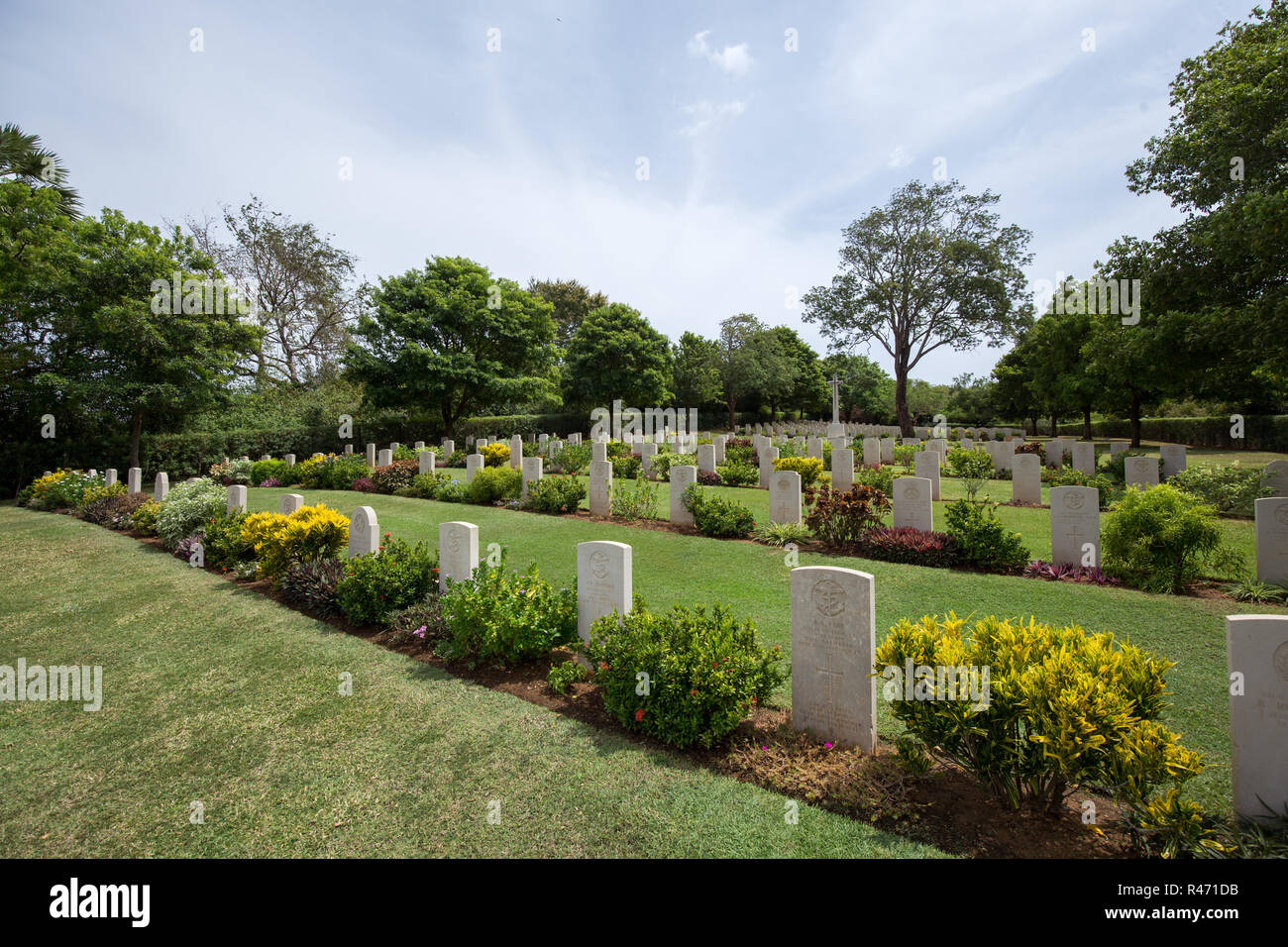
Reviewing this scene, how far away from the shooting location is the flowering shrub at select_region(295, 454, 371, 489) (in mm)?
18344

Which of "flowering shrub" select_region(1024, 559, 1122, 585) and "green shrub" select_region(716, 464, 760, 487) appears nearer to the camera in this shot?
"flowering shrub" select_region(1024, 559, 1122, 585)

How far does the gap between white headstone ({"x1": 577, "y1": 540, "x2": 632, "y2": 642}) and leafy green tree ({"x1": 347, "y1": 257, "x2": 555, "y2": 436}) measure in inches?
868

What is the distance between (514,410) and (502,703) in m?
37.2

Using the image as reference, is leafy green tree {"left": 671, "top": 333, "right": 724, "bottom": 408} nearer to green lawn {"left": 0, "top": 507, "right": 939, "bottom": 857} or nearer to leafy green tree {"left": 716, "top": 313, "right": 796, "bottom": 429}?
leafy green tree {"left": 716, "top": 313, "right": 796, "bottom": 429}

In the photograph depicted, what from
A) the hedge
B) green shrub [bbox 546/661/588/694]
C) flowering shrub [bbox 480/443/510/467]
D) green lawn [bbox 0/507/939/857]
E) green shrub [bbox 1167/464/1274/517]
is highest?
the hedge

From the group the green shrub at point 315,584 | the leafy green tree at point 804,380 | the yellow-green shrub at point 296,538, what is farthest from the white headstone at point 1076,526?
the leafy green tree at point 804,380

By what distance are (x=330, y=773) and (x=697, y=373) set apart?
39.4 m

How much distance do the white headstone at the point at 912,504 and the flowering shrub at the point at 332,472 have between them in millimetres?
15780

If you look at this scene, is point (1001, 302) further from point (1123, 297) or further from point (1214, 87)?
point (1214, 87)

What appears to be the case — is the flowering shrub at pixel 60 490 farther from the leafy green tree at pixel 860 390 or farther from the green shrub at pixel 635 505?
the leafy green tree at pixel 860 390

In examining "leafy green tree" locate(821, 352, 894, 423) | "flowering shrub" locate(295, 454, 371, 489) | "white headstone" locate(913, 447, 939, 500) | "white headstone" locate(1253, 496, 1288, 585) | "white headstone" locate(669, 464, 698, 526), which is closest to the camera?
"white headstone" locate(1253, 496, 1288, 585)

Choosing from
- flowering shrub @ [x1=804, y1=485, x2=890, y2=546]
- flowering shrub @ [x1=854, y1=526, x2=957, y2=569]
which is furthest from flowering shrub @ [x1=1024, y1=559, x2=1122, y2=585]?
flowering shrub @ [x1=804, y1=485, x2=890, y2=546]

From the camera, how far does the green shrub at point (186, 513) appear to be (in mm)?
10975
